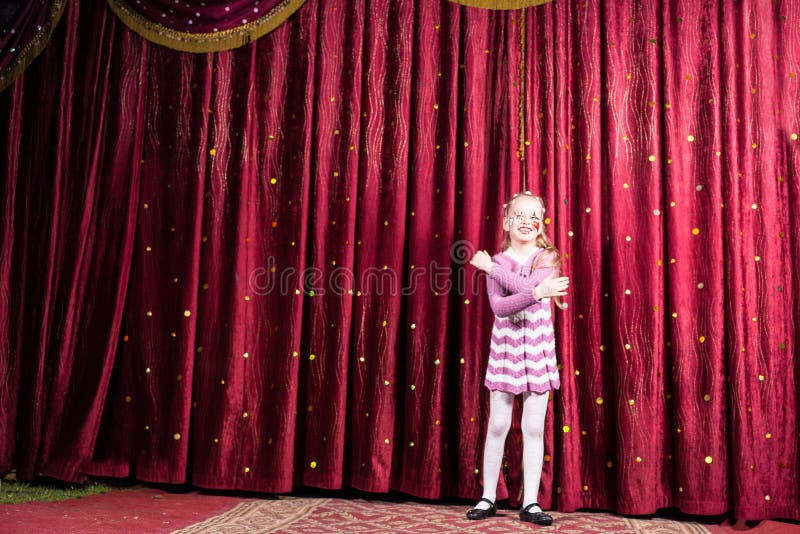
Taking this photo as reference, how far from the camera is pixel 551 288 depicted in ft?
7.16

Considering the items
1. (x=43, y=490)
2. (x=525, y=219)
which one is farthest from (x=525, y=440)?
(x=43, y=490)

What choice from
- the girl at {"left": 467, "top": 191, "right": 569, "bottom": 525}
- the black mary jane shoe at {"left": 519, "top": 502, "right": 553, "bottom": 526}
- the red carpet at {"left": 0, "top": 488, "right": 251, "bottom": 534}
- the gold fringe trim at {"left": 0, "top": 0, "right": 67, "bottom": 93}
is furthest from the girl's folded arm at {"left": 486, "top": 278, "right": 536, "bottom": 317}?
the gold fringe trim at {"left": 0, "top": 0, "right": 67, "bottom": 93}

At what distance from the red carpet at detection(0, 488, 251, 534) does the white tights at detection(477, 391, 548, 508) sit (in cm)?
100

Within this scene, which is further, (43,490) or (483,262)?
(43,490)

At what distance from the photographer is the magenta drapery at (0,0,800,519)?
2516 mm

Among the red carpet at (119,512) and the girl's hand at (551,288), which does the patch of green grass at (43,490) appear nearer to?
the red carpet at (119,512)

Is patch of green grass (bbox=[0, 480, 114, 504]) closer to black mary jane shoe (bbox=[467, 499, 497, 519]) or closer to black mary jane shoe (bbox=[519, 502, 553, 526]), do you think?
black mary jane shoe (bbox=[467, 499, 497, 519])

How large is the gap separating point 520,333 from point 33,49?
2.49 m

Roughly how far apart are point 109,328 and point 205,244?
0.55 metres

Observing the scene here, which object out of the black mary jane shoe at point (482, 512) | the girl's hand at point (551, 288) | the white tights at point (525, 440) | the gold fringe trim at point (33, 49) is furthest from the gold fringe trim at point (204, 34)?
the black mary jane shoe at point (482, 512)

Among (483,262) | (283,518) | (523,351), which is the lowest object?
(283,518)

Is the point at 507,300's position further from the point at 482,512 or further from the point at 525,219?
the point at 482,512

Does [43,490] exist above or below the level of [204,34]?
below

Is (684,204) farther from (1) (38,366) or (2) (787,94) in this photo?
(1) (38,366)
